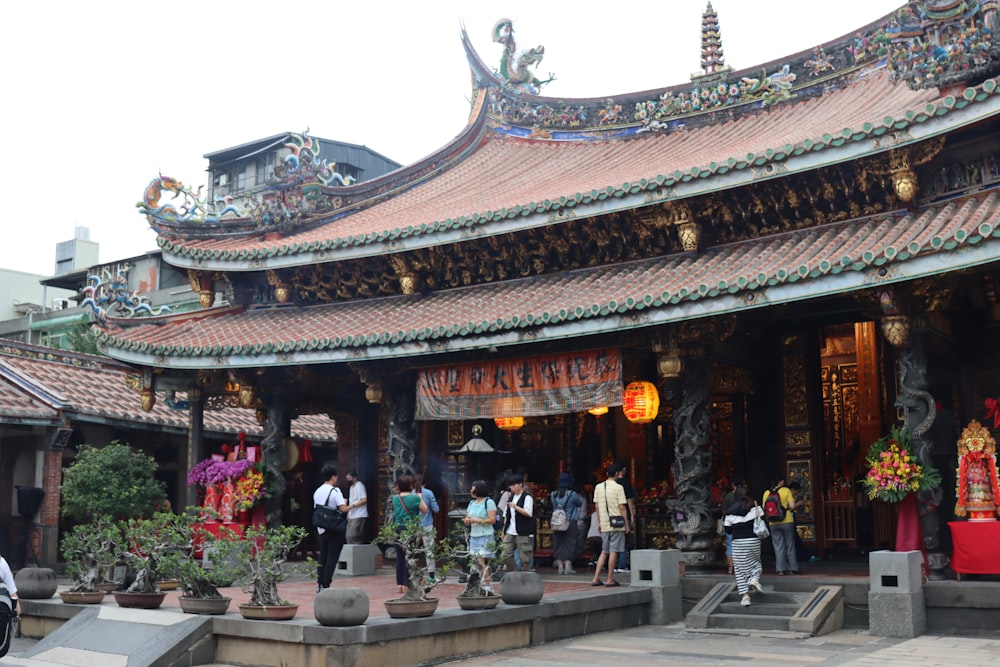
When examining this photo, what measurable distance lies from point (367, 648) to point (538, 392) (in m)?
6.39

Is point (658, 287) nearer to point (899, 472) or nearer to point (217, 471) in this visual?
point (899, 472)

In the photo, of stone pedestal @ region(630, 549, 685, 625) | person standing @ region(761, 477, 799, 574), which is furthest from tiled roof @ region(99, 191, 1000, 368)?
person standing @ region(761, 477, 799, 574)

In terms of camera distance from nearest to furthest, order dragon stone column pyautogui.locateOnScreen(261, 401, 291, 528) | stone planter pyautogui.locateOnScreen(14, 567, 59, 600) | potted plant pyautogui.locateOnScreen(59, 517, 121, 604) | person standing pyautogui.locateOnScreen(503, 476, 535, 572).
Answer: potted plant pyautogui.locateOnScreen(59, 517, 121, 604) < stone planter pyautogui.locateOnScreen(14, 567, 59, 600) < person standing pyautogui.locateOnScreen(503, 476, 535, 572) < dragon stone column pyautogui.locateOnScreen(261, 401, 291, 528)

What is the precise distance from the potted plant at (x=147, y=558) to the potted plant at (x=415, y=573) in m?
2.47

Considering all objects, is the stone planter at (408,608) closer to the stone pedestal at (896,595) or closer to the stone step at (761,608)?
the stone step at (761,608)

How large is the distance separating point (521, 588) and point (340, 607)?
2.45 m

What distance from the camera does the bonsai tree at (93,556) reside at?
39.4 ft

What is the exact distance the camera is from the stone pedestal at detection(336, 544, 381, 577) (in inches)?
626

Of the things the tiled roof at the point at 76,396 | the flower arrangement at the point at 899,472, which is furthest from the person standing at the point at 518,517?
the tiled roof at the point at 76,396

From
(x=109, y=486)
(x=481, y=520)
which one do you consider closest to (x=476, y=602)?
(x=481, y=520)

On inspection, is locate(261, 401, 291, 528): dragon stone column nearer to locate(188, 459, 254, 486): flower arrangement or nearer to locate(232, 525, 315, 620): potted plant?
locate(188, 459, 254, 486): flower arrangement

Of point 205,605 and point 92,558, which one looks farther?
point 92,558

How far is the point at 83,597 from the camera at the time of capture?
11719mm

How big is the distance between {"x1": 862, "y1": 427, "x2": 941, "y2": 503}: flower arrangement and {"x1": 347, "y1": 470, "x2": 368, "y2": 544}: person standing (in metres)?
6.33
